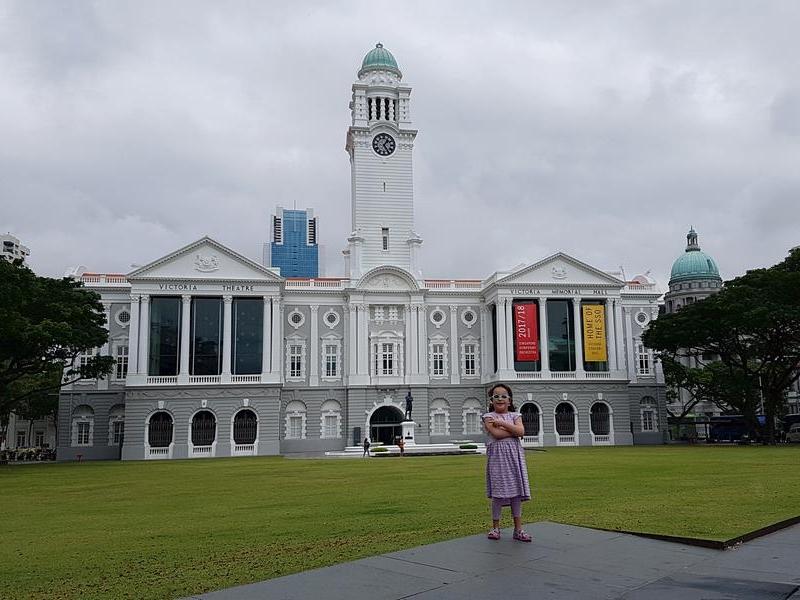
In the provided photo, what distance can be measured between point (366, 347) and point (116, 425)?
19.9 meters

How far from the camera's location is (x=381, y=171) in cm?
6550

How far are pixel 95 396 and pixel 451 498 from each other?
47797 mm

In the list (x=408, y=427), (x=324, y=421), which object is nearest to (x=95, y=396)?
(x=324, y=421)

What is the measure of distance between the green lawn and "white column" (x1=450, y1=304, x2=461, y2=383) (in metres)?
36.7

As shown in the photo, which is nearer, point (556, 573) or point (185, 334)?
point (556, 573)

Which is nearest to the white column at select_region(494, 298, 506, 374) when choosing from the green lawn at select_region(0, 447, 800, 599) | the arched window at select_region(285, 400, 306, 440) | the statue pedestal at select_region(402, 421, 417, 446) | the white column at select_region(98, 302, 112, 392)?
the statue pedestal at select_region(402, 421, 417, 446)

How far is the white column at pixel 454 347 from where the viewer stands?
6225 centimetres

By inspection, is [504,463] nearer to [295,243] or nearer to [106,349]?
[106,349]

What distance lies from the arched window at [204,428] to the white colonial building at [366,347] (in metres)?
0.14

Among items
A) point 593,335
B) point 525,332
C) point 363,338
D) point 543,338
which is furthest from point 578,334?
point 363,338

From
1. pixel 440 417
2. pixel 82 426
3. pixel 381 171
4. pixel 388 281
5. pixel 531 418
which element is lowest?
pixel 82 426

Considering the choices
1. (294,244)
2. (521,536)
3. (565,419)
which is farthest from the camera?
(294,244)

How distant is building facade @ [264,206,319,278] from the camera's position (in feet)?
411

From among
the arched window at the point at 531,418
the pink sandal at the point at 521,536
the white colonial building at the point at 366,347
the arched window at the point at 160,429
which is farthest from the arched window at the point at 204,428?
the pink sandal at the point at 521,536
